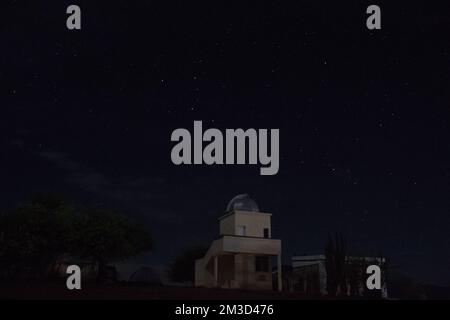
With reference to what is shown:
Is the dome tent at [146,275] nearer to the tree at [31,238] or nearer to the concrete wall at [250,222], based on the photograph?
the concrete wall at [250,222]

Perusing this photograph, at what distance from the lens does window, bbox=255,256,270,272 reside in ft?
121

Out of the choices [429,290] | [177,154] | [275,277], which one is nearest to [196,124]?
[177,154]

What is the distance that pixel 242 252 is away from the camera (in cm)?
3525

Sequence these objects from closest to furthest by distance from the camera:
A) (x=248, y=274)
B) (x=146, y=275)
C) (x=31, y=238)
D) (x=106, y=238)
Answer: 1. (x=31, y=238)
2. (x=106, y=238)
3. (x=248, y=274)
4. (x=146, y=275)

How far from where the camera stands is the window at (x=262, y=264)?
121ft

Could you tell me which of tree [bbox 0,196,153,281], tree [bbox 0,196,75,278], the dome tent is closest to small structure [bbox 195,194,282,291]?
tree [bbox 0,196,153,281]

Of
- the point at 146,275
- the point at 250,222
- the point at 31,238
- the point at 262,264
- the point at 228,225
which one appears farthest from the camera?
the point at 146,275

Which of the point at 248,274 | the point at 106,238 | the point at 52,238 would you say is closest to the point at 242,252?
the point at 248,274

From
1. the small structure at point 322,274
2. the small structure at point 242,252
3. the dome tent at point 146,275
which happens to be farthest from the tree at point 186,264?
the small structure at point 242,252

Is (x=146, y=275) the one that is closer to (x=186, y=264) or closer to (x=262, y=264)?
(x=186, y=264)

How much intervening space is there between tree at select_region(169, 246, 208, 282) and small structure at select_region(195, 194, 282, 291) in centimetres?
1390

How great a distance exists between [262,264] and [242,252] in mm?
2421
